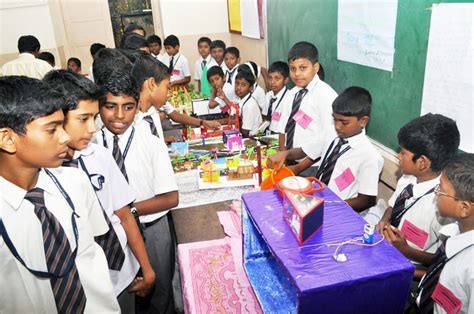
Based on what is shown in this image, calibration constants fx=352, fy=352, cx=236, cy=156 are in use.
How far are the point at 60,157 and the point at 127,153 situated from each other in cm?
58

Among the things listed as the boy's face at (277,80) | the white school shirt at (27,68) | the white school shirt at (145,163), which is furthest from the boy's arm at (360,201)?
the white school shirt at (27,68)

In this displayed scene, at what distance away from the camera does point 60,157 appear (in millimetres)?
1072

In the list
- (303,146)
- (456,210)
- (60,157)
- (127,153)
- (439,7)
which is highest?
(439,7)

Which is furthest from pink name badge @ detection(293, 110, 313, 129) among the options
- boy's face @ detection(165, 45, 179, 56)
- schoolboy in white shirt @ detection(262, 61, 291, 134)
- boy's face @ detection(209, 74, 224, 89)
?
boy's face @ detection(165, 45, 179, 56)

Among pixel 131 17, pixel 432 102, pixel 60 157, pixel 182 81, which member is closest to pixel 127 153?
pixel 60 157

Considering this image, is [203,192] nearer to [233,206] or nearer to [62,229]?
[233,206]

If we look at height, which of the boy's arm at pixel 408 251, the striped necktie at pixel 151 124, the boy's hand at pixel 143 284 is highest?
the striped necktie at pixel 151 124

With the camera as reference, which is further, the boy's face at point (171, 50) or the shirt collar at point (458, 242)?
the boy's face at point (171, 50)

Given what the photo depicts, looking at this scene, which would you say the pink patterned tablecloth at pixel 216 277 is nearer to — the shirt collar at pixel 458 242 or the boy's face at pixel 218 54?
the shirt collar at pixel 458 242

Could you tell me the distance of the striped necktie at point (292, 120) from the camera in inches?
102

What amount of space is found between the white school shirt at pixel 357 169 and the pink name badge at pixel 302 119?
0.60m

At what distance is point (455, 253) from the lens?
1.17 m

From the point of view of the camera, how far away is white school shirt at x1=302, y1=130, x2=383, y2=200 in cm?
180

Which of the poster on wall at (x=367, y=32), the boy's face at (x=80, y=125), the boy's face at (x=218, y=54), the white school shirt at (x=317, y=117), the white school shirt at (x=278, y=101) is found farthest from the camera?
the boy's face at (x=218, y=54)
